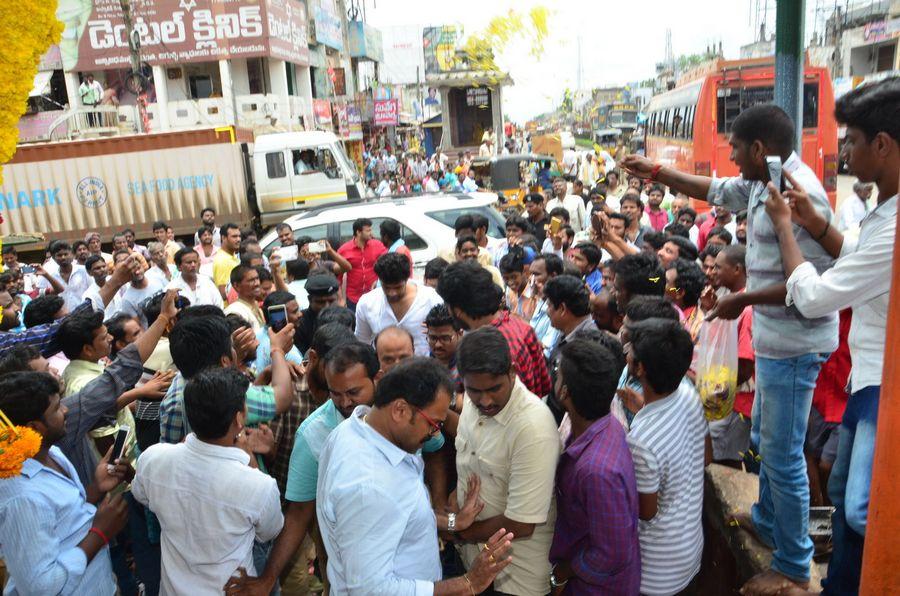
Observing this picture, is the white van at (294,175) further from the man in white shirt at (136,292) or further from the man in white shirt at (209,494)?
the man in white shirt at (209,494)

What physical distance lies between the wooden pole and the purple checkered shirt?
39.0 inches

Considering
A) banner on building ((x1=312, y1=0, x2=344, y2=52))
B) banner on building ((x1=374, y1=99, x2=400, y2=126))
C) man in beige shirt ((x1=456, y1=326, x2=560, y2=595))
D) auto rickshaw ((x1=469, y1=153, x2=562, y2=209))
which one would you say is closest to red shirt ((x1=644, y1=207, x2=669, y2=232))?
man in beige shirt ((x1=456, y1=326, x2=560, y2=595))

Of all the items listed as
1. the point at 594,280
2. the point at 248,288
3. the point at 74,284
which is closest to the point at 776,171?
the point at 594,280

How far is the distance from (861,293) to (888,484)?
0.91 meters

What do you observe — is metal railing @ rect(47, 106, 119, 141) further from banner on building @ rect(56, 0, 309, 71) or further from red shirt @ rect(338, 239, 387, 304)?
red shirt @ rect(338, 239, 387, 304)

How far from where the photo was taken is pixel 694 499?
2.59m

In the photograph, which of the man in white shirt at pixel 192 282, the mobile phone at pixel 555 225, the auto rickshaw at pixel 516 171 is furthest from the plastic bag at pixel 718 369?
the auto rickshaw at pixel 516 171

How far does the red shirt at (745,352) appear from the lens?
327cm

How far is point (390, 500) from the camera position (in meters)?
2.01

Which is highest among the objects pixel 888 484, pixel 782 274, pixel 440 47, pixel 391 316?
pixel 440 47

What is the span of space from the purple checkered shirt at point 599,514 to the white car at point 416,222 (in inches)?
247

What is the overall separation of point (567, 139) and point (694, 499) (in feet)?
121

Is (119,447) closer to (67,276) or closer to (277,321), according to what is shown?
(277,321)

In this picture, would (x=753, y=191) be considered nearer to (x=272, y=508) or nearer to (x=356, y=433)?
(x=356, y=433)
